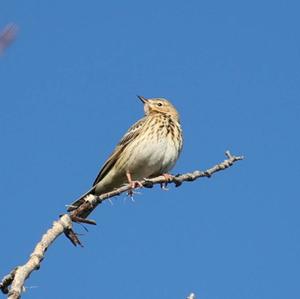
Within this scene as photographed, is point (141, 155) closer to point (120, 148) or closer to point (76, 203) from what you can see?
point (120, 148)

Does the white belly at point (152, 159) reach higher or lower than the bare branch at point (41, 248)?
higher

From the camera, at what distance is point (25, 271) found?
9.47 feet

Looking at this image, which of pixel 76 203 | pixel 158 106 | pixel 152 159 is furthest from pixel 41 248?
pixel 158 106

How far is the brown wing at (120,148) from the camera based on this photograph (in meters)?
10.2

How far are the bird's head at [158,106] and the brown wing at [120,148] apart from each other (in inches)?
20.8

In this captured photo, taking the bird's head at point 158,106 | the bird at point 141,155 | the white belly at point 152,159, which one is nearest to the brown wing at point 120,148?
the bird at point 141,155

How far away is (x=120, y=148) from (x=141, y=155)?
21.1 inches

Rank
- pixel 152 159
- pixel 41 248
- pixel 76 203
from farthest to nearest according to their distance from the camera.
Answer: pixel 152 159 → pixel 76 203 → pixel 41 248

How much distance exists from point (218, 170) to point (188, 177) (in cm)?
53

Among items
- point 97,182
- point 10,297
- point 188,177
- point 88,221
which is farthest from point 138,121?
point 10,297

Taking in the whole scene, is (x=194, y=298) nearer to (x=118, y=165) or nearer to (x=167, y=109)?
(x=118, y=165)

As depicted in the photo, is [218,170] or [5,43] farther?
[218,170]

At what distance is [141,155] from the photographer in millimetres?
10195

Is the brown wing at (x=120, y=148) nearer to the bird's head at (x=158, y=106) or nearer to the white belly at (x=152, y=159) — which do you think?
the white belly at (x=152, y=159)
